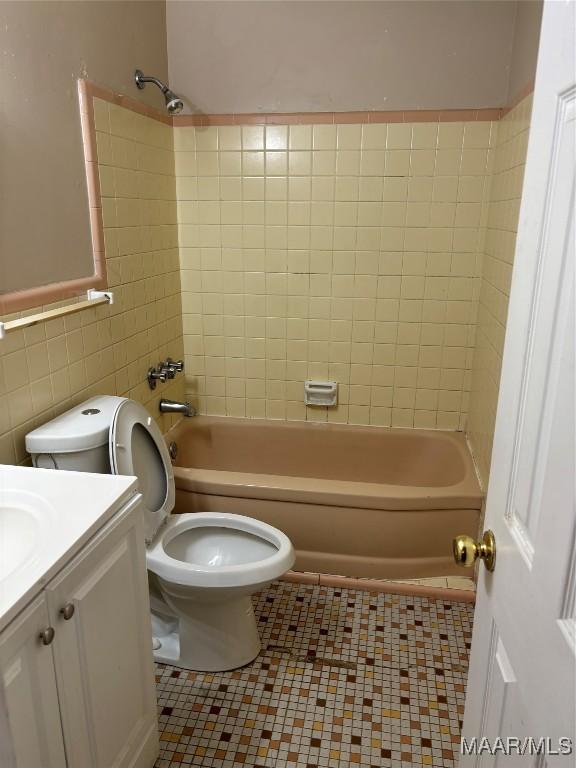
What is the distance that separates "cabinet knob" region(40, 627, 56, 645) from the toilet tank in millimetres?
646

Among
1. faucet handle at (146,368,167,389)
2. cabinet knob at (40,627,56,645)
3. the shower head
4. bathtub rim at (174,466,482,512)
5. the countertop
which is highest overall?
the shower head

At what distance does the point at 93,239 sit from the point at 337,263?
1148mm

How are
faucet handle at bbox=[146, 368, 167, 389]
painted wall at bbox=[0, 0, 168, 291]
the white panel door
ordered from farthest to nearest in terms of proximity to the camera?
faucet handle at bbox=[146, 368, 167, 389] → painted wall at bbox=[0, 0, 168, 291] → the white panel door

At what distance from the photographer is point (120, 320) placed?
213 centimetres

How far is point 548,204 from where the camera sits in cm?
72

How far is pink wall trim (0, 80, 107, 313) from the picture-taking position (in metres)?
1.62

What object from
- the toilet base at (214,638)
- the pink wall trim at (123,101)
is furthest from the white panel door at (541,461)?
the pink wall trim at (123,101)

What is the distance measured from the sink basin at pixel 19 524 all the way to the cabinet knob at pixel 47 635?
0.16m

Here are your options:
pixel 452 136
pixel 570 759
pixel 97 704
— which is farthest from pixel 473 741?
pixel 452 136

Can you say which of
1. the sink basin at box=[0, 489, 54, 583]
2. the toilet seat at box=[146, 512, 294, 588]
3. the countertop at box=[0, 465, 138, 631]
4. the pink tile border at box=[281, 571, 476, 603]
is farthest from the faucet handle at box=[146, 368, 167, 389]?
the sink basin at box=[0, 489, 54, 583]

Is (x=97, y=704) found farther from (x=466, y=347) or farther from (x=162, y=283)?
(x=466, y=347)

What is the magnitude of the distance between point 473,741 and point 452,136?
226 cm

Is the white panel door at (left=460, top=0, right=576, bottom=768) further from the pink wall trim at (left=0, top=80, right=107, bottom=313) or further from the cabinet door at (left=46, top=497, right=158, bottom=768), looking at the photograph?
the pink wall trim at (left=0, top=80, right=107, bottom=313)

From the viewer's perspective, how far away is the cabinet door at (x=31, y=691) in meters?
0.89
